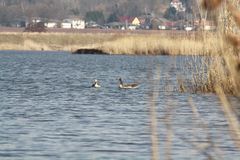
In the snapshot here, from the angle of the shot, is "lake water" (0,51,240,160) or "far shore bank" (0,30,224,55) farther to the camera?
Result: "far shore bank" (0,30,224,55)

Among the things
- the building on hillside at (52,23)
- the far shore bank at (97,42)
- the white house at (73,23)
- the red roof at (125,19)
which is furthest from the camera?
the red roof at (125,19)

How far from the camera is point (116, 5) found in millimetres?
145625

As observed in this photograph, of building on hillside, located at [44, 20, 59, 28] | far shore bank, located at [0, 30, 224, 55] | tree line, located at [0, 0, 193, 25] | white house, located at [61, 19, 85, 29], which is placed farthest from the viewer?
tree line, located at [0, 0, 193, 25]

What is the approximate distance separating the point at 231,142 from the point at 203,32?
18.5ft

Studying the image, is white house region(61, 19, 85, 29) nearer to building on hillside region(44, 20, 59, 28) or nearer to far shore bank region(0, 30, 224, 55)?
building on hillside region(44, 20, 59, 28)

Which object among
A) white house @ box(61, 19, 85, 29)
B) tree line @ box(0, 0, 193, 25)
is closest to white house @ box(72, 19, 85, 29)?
white house @ box(61, 19, 85, 29)

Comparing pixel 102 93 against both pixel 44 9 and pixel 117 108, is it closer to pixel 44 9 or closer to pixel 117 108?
pixel 117 108

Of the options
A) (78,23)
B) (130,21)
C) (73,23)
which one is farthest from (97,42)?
(130,21)

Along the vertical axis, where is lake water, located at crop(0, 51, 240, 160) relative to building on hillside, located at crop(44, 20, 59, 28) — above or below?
above

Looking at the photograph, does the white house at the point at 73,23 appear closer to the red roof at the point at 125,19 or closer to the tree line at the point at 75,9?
the tree line at the point at 75,9

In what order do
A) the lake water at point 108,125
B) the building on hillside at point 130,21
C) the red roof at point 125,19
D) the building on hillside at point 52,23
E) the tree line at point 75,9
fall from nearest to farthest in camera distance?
1. the lake water at point 108,125
2. the building on hillside at point 52,23
3. the building on hillside at point 130,21
4. the tree line at point 75,9
5. the red roof at point 125,19

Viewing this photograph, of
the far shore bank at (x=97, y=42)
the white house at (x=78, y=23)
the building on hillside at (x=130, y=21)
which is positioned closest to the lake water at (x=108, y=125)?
the far shore bank at (x=97, y=42)

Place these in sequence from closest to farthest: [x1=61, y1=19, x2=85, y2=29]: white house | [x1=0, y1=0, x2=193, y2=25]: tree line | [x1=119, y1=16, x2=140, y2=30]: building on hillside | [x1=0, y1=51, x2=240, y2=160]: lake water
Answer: [x1=0, y1=51, x2=240, y2=160]: lake water, [x1=119, y1=16, x2=140, y2=30]: building on hillside, [x1=61, y1=19, x2=85, y2=29]: white house, [x1=0, y1=0, x2=193, y2=25]: tree line

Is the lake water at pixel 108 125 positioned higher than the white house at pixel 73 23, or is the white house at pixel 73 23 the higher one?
the lake water at pixel 108 125
